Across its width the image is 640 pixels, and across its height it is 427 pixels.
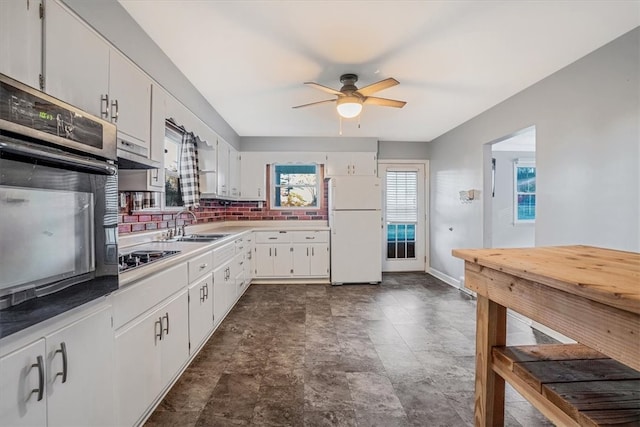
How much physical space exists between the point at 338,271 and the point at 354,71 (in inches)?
116

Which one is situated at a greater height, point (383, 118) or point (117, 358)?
point (383, 118)

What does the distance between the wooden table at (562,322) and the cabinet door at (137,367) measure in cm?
165

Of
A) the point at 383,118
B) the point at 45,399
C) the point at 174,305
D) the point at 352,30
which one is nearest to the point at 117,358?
the point at 45,399

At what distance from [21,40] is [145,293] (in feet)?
3.92

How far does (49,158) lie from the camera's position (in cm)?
92

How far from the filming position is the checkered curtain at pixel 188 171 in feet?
10.7

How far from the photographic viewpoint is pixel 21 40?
3.84ft

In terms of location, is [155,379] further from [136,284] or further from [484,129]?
[484,129]

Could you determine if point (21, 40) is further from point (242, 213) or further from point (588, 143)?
point (242, 213)

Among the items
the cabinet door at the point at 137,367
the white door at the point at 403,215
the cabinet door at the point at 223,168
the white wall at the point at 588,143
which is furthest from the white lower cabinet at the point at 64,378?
the white door at the point at 403,215

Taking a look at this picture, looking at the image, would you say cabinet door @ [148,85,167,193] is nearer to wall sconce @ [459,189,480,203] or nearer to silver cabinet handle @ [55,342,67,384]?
silver cabinet handle @ [55,342,67,384]

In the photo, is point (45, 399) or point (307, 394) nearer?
point (45, 399)

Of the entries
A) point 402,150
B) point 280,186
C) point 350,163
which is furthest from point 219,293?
point 402,150

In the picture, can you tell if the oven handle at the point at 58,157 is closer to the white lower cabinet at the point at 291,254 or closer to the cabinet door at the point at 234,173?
the cabinet door at the point at 234,173
